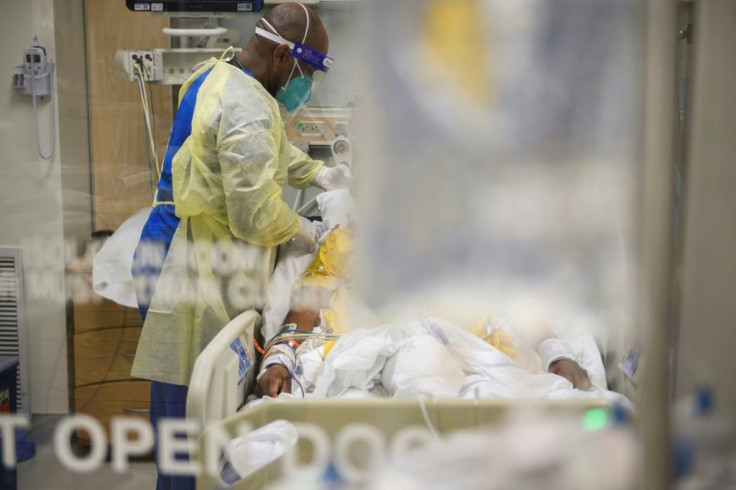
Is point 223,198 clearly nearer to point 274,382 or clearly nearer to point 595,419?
point 274,382

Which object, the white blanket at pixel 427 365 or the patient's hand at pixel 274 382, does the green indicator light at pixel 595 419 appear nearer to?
the white blanket at pixel 427 365

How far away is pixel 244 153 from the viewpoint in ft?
4.40

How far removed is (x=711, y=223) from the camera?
820 mm

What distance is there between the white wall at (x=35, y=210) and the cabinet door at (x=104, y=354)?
4cm

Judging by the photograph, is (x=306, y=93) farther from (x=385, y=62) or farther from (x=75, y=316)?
(x=75, y=316)

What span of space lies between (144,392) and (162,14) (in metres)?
0.83

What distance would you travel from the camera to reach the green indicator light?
0.88 m

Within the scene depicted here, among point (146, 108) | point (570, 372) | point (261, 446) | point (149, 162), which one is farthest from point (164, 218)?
point (570, 372)

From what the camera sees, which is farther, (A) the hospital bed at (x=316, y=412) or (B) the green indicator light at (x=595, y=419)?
(A) the hospital bed at (x=316, y=412)

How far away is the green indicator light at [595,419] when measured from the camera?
0.88m

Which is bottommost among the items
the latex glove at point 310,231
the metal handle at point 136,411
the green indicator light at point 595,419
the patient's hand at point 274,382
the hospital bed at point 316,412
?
the metal handle at point 136,411

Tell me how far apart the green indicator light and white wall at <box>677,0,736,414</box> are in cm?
12

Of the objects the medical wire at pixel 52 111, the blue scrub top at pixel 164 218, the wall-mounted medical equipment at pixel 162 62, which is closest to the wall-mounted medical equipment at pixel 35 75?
the medical wire at pixel 52 111

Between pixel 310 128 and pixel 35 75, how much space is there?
0.60 m
